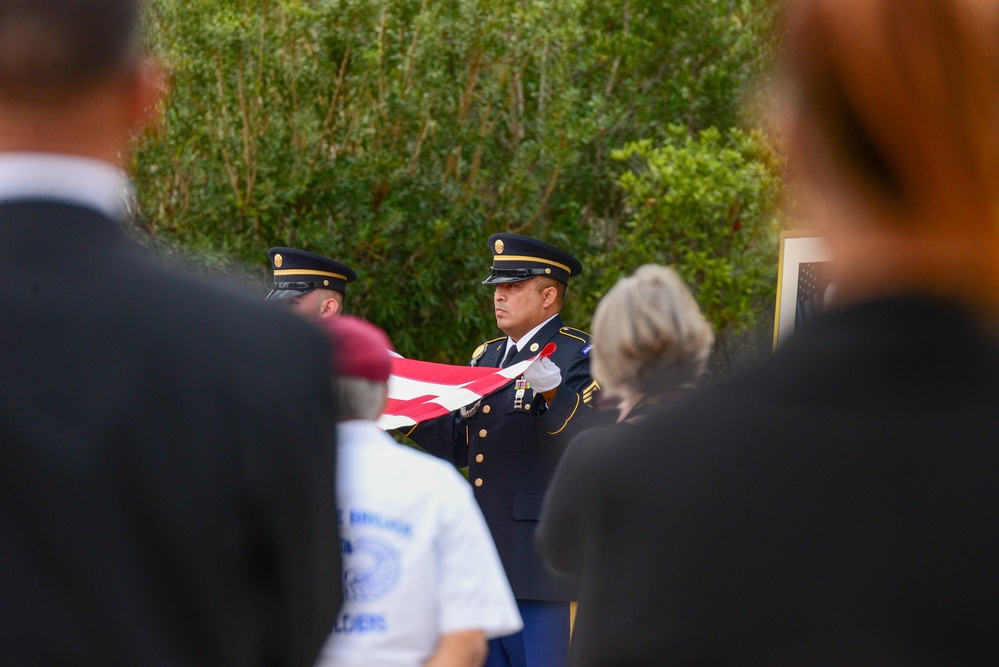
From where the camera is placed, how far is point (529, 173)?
9094mm

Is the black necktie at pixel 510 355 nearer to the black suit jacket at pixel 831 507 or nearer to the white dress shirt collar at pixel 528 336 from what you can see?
the white dress shirt collar at pixel 528 336

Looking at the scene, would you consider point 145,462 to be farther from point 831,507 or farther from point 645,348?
point 645,348

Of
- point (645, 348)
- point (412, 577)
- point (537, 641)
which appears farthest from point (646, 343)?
point (537, 641)

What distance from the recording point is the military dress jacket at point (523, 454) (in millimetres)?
5012

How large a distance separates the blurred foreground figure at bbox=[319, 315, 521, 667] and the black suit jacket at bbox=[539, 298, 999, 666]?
126 centimetres

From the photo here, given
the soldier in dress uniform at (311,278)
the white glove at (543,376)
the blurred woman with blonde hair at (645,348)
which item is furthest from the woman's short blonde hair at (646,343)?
the soldier in dress uniform at (311,278)

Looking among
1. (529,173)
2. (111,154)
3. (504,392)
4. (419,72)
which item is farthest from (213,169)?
(111,154)

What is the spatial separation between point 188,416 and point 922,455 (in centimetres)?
58

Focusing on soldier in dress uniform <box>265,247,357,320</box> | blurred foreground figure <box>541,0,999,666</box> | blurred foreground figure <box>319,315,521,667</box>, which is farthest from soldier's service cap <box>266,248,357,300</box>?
blurred foreground figure <box>541,0,999,666</box>

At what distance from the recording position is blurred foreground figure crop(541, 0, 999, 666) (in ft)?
2.94

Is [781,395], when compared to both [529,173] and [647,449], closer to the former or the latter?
[647,449]

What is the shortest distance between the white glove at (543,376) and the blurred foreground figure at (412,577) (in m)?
2.51

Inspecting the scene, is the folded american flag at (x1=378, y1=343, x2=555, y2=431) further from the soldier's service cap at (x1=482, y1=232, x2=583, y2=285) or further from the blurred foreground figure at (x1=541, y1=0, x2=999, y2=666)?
the blurred foreground figure at (x1=541, y1=0, x2=999, y2=666)

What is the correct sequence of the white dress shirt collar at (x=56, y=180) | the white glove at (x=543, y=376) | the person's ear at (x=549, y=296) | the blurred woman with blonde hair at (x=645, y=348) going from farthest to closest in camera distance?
the person's ear at (x=549, y=296), the white glove at (x=543, y=376), the blurred woman with blonde hair at (x=645, y=348), the white dress shirt collar at (x=56, y=180)
